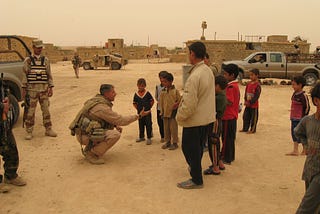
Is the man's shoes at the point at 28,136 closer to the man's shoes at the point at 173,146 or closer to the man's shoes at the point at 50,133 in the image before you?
the man's shoes at the point at 50,133

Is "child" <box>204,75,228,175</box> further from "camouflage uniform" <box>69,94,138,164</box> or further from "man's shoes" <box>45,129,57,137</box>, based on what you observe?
"man's shoes" <box>45,129,57,137</box>

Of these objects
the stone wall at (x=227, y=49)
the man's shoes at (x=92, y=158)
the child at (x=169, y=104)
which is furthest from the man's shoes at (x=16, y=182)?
the stone wall at (x=227, y=49)

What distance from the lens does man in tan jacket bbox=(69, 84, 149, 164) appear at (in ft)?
15.9

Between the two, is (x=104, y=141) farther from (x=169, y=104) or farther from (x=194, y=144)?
(x=194, y=144)

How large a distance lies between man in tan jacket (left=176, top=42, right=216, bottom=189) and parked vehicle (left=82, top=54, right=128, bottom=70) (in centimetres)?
2460

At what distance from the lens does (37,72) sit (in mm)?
6164

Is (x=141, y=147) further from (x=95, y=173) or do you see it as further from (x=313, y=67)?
(x=313, y=67)

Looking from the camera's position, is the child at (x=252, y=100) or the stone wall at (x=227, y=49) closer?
the child at (x=252, y=100)

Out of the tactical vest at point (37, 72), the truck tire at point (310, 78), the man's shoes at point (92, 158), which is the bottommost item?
the man's shoes at point (92, 158)

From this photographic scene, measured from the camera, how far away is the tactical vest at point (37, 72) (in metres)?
6.14

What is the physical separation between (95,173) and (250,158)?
2491 mm

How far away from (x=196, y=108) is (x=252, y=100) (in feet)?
10.5

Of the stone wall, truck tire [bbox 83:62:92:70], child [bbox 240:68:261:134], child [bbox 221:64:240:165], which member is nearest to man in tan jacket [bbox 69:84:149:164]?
child [bbox 221:64:240:165]

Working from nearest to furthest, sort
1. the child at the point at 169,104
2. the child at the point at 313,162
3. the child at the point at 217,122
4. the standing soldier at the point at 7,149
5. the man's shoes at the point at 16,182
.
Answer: the child at the point at 313,162 < the standing soldier at the point at 7,149 < the man's shoes at the point at 16,182 < the child at the point at 217,122 < the child at the point at 169,104
